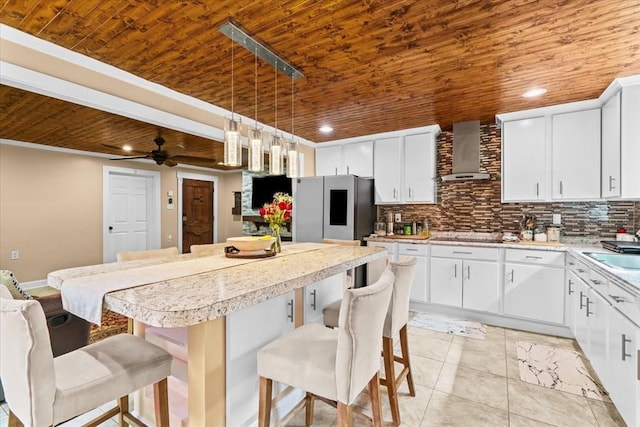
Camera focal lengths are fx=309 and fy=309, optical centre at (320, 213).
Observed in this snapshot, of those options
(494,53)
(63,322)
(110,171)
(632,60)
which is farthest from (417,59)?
(110,171)

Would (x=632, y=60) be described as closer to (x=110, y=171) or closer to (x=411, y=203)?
(x=411, y=203)

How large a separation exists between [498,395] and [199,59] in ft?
10.5

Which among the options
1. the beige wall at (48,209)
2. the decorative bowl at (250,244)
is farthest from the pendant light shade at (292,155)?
the beige wall at (48,209)

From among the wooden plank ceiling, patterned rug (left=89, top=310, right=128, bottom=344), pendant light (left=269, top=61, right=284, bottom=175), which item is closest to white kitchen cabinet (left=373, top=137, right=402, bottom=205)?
the wooden plank ceiling

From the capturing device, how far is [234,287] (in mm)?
1265

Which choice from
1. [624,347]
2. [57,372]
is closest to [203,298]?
[57,372]

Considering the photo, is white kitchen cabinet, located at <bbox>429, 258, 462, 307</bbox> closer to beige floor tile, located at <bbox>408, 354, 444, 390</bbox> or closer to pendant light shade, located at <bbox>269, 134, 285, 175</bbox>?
beige floor tile, located at <bbox>408, 354, 444, 390</bbox>

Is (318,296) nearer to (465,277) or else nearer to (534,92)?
(465,277)

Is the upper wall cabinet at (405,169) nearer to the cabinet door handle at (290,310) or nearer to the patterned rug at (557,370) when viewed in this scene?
the patterned rug at (557,370)

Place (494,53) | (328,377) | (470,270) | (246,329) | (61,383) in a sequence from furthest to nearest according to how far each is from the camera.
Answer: (470,270), (494,53), (246,329), (328,377), (61,383)

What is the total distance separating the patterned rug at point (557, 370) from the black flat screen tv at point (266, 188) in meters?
4.37

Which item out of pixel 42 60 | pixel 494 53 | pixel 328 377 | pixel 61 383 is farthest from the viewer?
pixel 494 53

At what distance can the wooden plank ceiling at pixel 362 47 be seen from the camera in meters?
1.75

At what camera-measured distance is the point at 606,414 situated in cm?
192
